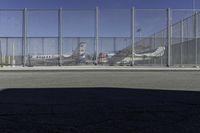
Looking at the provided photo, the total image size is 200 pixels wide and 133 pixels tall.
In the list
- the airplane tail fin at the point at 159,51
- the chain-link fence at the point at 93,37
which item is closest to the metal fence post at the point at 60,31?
the chain-link fence at the point at 93,37

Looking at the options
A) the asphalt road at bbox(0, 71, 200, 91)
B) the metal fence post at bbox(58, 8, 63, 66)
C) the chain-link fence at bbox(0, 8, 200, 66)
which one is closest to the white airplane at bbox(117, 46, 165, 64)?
the chain-link fence at bbox(0, 8, 200, 66)

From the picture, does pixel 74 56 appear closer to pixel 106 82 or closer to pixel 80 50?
pixel 80 50

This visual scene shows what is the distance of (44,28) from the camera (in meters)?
31.3
